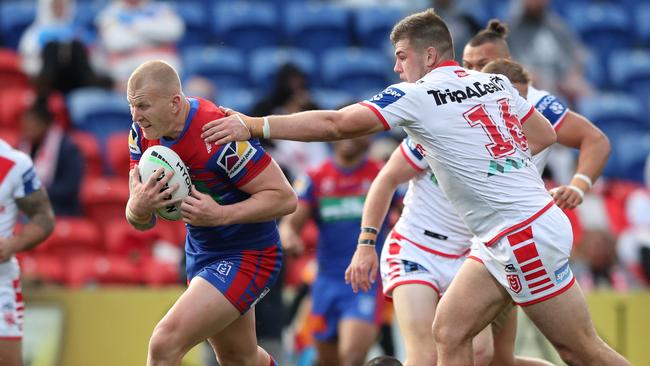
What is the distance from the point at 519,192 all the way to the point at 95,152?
7.58 metres

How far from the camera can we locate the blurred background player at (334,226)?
10547 millimetres

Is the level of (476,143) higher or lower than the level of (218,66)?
higher

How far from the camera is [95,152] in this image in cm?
1323

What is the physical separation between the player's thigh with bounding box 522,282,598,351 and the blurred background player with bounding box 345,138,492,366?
0.83m

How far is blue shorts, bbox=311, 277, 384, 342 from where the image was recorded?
10.4 m

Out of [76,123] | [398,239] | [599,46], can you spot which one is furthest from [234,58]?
[398,239]

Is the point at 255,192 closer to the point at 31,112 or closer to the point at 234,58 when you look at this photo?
the point at 31,112

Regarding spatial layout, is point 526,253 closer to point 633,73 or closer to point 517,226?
point 517,226

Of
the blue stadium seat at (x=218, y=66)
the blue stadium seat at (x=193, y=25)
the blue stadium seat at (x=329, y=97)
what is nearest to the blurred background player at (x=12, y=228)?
the blue stadium seat at (x=329, y=97)

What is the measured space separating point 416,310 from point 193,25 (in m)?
9.23

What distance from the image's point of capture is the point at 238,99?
14.2 m

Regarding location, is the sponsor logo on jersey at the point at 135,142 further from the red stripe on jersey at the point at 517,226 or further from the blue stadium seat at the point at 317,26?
the blue stadium seat at the point at 317,26

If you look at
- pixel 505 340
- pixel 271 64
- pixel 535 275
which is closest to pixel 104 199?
pixel 271 64

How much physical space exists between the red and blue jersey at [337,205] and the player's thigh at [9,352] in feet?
11.5
